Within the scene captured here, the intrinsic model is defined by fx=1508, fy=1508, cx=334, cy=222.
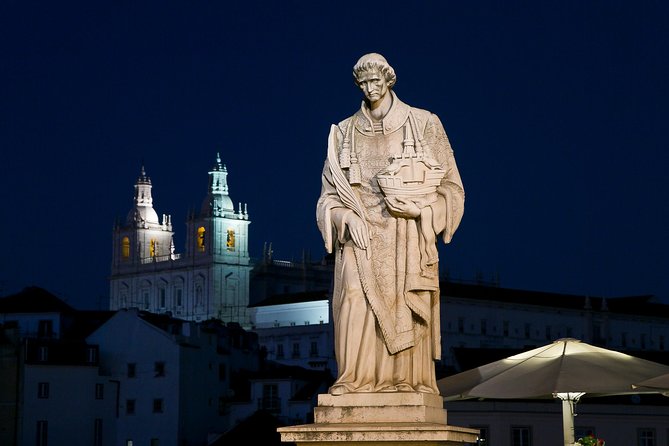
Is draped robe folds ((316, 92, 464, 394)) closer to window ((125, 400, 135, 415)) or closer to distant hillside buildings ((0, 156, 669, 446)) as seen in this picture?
distant hillside buildings ((0, 156, 669, 446))

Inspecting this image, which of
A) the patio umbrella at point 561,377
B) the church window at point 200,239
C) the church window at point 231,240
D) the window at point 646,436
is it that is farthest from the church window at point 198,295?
the patio umbrella at point 561,377

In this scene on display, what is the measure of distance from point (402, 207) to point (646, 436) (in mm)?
54047

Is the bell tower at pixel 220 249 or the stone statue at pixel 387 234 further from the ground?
the bell tower at pixel 220 249

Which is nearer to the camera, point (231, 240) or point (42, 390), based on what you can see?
point (42, 390)

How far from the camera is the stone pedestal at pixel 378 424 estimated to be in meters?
8.87

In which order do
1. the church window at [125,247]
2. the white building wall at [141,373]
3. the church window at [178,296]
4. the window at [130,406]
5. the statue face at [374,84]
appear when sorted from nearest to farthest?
the statue face at [374,84], the white building wall at [141,373], the window at [130,406], the church window at [178,296], the church window at [125,247]

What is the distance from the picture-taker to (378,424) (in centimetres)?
905

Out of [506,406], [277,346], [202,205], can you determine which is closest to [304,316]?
[277,346]

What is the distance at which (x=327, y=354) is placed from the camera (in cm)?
11238

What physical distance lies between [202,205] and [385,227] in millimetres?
154401

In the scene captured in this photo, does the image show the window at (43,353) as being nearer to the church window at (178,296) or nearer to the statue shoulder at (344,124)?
the statue shoulder at (344,124)

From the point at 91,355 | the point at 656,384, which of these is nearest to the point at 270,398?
the point at 91,355

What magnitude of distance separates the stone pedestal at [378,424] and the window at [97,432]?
216 ft

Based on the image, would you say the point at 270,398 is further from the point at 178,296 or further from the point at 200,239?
the point at 178,296
